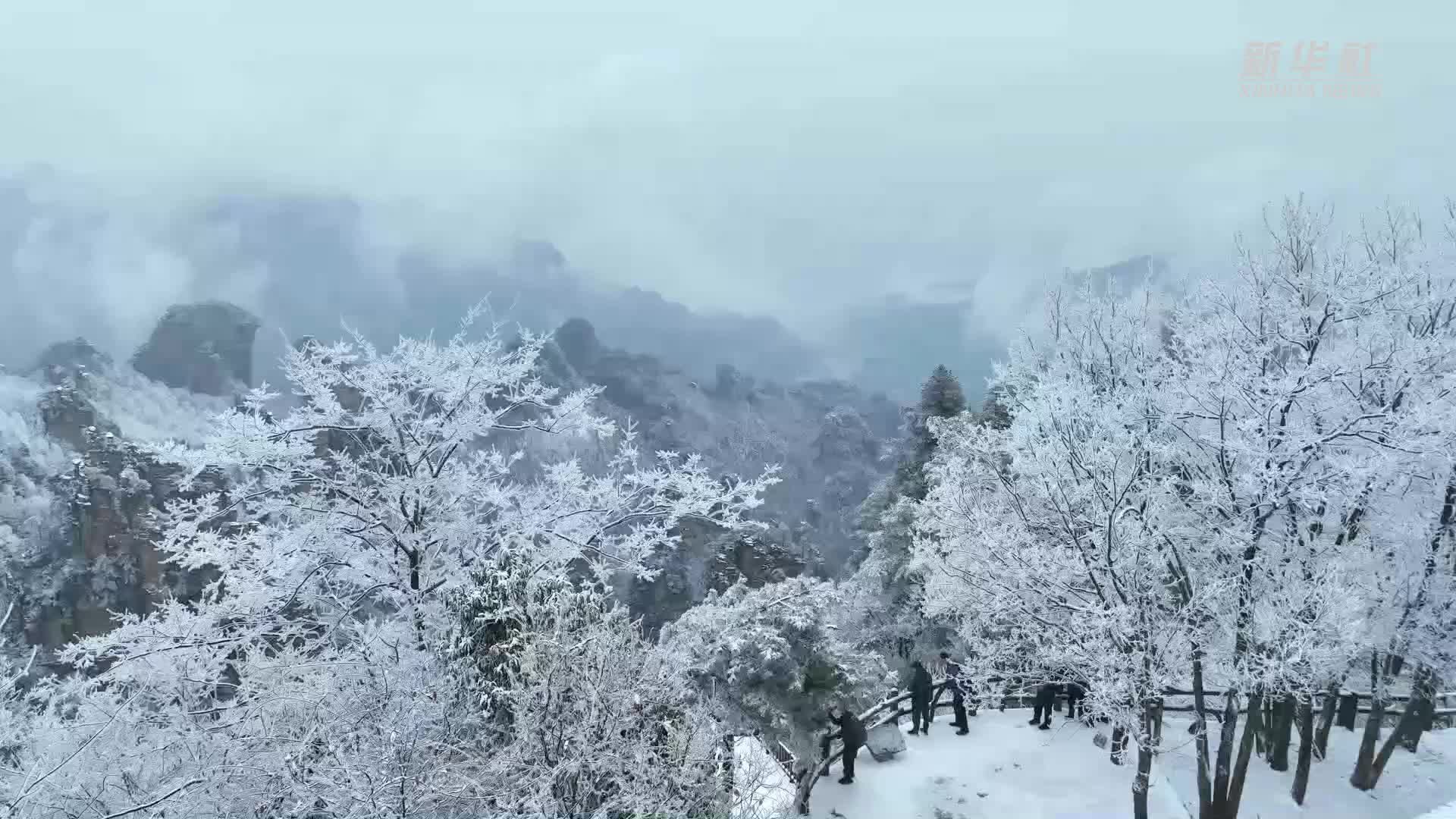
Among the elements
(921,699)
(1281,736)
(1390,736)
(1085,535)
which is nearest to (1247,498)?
(1085,535)

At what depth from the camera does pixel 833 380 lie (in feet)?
388

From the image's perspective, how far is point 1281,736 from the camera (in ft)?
42.4

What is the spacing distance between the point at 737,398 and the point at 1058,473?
3568 inches

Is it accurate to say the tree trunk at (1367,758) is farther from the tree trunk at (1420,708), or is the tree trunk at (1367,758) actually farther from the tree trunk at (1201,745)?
the tree trunk at (1201,745)

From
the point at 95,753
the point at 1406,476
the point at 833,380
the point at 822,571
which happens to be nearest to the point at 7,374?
the point at 822,571

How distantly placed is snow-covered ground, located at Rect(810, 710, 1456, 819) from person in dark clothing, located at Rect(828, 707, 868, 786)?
30 centimetres

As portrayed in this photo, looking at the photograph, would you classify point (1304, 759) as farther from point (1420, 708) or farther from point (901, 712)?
point (901, 712)

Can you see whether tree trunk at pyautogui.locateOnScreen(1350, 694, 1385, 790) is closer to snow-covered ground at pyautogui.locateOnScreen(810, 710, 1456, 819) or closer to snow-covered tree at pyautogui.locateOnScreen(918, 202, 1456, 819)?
snow-covered tree at pyautogui.locateOnScreen(918, 202, 1456, 819)

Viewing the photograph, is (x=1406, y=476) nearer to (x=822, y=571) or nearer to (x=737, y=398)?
(x=822, y=571)

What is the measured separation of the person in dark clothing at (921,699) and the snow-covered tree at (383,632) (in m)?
6.63

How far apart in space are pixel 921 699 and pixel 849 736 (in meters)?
3.36

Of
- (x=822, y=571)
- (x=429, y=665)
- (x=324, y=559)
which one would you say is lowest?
(x=822, y=571)

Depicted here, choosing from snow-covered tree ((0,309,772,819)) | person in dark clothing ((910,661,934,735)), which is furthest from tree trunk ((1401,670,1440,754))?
snow-covered tree ((0,309,772,819))

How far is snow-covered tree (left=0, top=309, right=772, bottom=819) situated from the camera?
6379 mm
